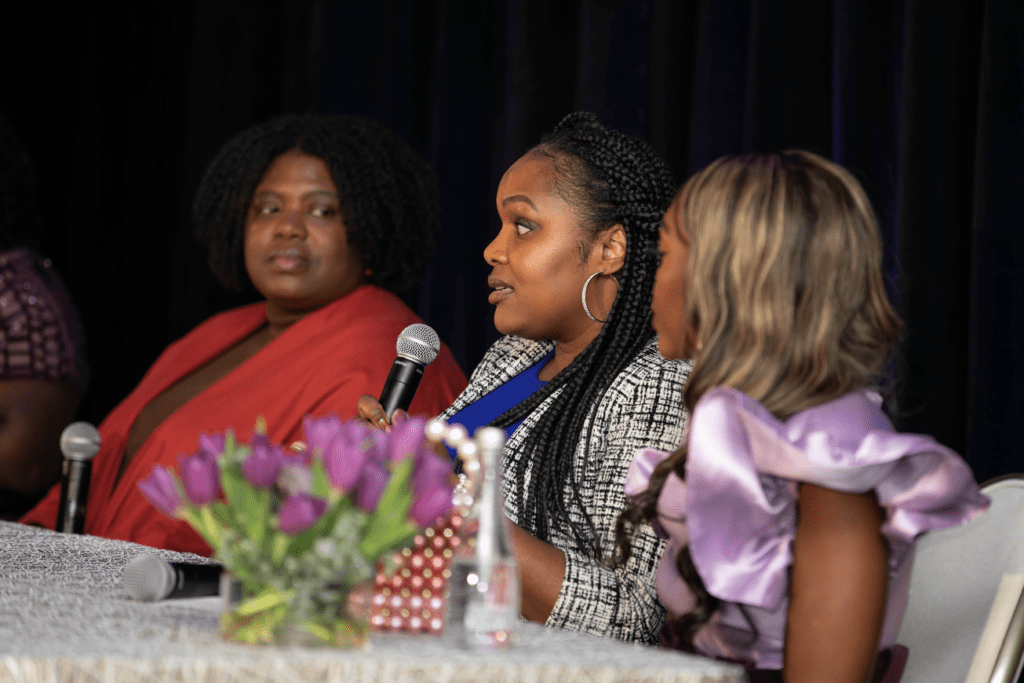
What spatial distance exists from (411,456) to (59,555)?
2.01 feet

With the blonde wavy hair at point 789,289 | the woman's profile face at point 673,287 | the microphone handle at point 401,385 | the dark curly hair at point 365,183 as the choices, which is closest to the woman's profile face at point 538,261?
the microphone handle at point 401,385

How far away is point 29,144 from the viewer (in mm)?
3432

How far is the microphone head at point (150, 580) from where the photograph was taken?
0.83 m

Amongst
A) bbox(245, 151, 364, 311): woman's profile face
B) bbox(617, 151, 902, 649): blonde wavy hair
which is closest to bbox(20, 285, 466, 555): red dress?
bbox(245, 151, 364, 311): woman's profile face

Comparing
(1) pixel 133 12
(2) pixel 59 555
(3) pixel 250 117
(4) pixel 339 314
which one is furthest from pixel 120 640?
(1) pixel 133 12

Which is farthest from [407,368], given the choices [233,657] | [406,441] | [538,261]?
[233,657]

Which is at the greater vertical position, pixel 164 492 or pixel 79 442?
pixel 164 492

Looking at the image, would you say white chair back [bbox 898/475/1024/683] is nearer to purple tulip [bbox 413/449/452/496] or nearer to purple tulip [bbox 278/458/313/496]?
purple tulip [bbox 413/449/452/496]

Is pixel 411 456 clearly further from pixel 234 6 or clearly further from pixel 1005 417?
pixel 234 6

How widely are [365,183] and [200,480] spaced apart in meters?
1.63

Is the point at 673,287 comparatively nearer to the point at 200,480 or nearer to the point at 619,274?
the point at 619,274

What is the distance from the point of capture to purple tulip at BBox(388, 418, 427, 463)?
0.72 m

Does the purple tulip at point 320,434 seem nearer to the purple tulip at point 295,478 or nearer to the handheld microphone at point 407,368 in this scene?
the purple tulip at point 295,478

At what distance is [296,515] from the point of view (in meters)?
0.65
